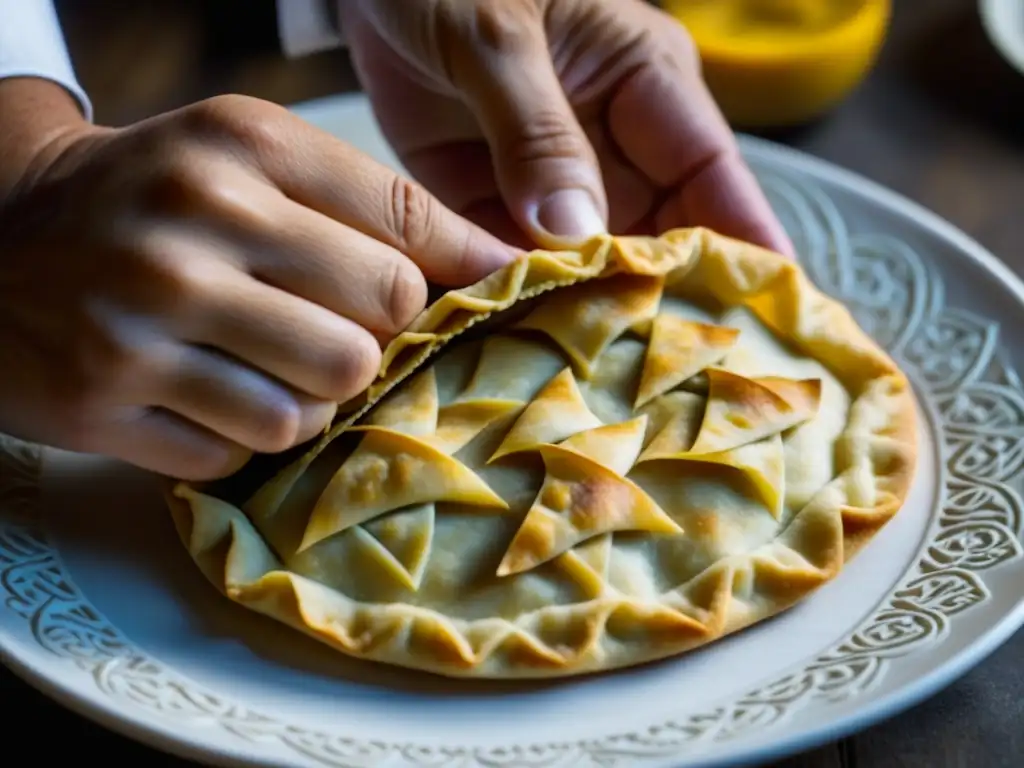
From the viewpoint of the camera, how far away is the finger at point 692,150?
1461mm

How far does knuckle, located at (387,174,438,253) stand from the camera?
1078 millimetres

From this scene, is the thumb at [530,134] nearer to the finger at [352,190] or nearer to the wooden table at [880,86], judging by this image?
the finger at [352,190]

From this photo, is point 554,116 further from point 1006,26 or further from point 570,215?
point 1006,26

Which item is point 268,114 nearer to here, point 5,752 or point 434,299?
point 434,299

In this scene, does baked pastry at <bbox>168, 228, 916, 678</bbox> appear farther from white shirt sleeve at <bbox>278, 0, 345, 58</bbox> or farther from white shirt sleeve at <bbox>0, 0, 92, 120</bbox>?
white shirt sleeve at <bbox>278, 0, 345, 58</bbox>

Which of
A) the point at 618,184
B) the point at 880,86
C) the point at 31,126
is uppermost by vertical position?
the point at 31,126

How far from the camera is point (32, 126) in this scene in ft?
3.83

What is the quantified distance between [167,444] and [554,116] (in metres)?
0.56

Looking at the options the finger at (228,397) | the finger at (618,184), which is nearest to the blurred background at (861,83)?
the finger at (618,184)

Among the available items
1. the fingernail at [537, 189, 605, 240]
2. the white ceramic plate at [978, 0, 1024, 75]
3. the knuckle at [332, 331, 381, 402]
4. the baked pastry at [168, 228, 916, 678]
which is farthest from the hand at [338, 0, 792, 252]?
the white ceramic plate at [978, 0, 1024, 75]

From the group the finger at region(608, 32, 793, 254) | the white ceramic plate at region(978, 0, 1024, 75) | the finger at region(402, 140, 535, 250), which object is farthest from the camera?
the white ceramic plate at region(978, 0, 1024, 75)

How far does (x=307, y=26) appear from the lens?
1898 millimetres

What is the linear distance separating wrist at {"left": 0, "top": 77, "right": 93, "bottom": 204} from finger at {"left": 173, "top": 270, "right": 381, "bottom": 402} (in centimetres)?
27

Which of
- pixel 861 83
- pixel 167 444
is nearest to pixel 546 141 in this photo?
pixel 167 444
